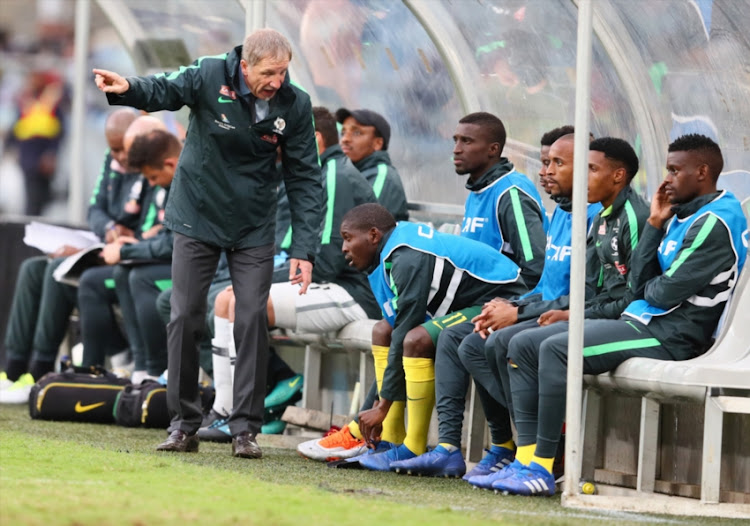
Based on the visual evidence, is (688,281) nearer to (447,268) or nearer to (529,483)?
(529,483)

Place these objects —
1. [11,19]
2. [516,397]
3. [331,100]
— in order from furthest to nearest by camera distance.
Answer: [11,19]
[331,100]
[516,397]

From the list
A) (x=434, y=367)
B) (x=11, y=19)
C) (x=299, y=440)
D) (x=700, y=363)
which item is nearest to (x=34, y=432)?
(x=299, y=440)

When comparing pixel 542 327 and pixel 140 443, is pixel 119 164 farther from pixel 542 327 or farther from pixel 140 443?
pixel 542 327

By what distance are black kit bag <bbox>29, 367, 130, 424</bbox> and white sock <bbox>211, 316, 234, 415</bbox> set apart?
0.85 m

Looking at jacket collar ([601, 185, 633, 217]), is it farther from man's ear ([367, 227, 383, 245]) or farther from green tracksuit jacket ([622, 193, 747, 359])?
man's ear ([367, 227, 383, 245])

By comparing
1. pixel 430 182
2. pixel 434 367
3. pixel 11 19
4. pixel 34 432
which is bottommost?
pixel 34 432

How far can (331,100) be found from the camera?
934cm

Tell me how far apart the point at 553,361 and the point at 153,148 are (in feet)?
13.2

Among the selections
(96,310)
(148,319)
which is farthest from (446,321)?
(96,310)

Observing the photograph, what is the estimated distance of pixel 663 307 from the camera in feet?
17.6

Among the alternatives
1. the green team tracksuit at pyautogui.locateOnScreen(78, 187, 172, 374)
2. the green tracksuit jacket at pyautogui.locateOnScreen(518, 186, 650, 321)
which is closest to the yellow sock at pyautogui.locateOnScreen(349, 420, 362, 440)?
the green tracksuit jacket at pyautogui.locateOnScreen(518, 186, 650, 321)

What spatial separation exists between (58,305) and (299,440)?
118 inches

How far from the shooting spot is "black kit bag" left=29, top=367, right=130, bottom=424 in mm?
8020

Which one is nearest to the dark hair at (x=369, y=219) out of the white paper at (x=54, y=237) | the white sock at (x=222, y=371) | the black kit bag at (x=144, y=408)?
the white sock at (x=222, y=371)
